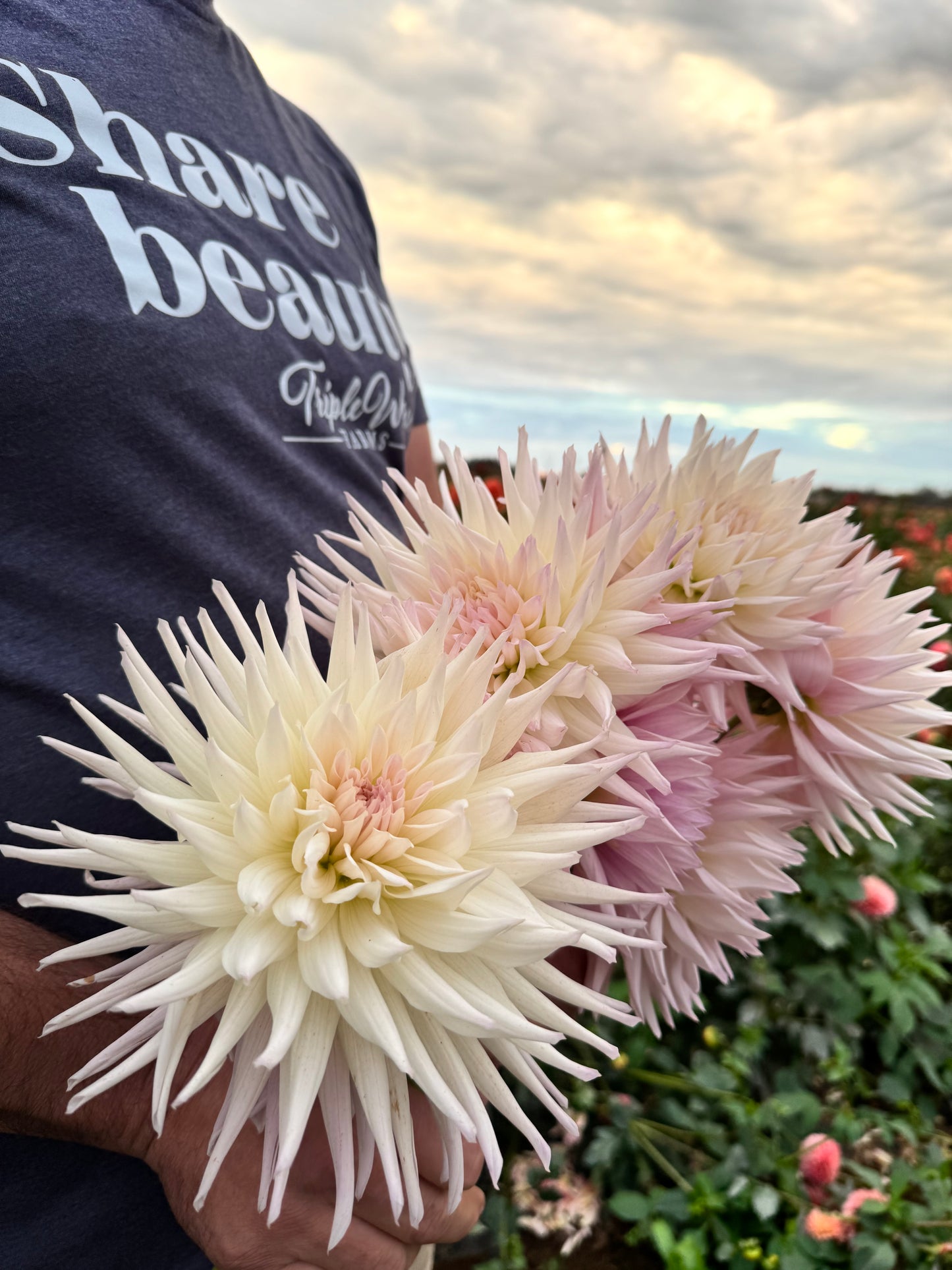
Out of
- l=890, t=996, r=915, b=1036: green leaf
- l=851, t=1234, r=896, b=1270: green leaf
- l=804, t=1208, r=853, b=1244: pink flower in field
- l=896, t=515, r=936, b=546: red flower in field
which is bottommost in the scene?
l=804, t=1208, r=853, b=1244: pink flower in field

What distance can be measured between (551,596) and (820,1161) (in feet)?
5.34

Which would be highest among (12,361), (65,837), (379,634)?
(12,361)

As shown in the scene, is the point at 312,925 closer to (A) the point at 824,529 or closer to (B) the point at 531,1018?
(B) the point at 531,1018

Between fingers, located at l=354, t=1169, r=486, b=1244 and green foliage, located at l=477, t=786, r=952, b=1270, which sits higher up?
fingers, located at l=354, t=1169, r=486, b=1244

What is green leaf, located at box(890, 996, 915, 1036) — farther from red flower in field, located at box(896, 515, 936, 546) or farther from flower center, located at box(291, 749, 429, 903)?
red flower in field, located at box(896, 515, 936, 546)

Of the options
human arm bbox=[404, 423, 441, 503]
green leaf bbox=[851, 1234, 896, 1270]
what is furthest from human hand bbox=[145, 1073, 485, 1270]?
human arm bbox=[404, 423, 441, 503]

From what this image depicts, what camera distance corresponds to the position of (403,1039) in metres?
0.52

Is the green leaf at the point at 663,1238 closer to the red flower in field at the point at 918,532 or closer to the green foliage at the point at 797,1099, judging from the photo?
the green foliage at the point at 797,1099

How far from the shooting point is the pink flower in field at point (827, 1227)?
1604mm

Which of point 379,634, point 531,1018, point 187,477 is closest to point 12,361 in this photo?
point 187,477

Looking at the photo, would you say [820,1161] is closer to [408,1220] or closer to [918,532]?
[408,1220]

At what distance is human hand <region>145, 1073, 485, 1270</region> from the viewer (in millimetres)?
711

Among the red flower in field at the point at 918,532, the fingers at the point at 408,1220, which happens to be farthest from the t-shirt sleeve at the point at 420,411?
the red flower in field at the point at 918,532

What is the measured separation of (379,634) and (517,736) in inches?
5.7
